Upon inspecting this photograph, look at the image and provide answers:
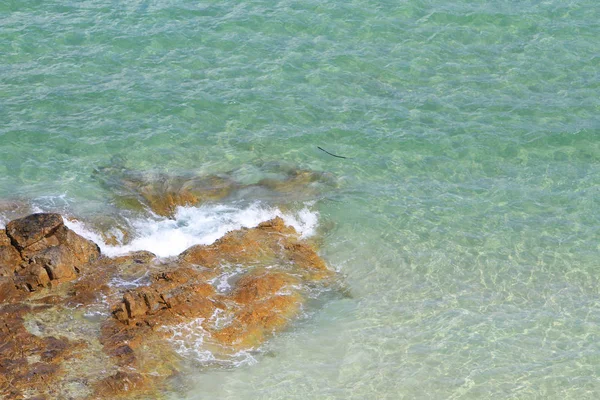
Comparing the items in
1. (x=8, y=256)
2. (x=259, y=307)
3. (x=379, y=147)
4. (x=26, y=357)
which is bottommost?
(x=259, y=307)

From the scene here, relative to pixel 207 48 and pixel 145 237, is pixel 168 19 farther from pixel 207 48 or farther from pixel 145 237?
pixel 145 237

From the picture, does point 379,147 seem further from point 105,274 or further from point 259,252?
point 105,274

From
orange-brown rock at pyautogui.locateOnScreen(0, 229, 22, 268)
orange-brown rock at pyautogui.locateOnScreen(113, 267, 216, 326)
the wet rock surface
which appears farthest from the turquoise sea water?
orange-brown rock at pyautogui.locateOnScreen(0, 229, 22, 268)

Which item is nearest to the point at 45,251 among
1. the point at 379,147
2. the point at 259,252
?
the point at 259,252

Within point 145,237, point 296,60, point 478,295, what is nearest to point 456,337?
point 478,295

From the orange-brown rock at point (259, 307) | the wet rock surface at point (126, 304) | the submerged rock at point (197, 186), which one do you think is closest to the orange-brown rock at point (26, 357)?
the wet rock surface at point (126, 304)

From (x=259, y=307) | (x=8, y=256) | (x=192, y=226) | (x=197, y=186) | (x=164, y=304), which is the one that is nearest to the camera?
(x=164, y=304)

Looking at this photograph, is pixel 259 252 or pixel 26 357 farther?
pixel 259 252

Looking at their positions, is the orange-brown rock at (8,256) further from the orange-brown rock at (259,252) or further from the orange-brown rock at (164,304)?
the orange-brown rock at (259,252)
